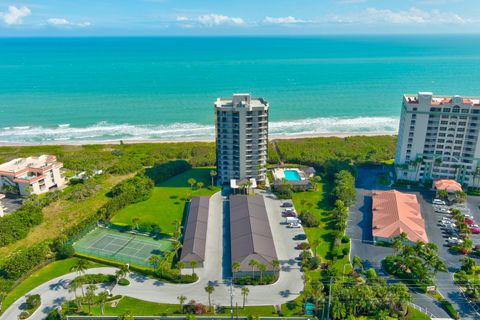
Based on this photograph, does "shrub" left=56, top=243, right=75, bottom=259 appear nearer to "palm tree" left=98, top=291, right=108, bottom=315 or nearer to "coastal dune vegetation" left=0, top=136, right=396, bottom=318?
"coastal dune vegetation" left=0, top=136, right=396, bottom=318

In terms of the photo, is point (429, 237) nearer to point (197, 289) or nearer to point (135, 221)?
point (197, 289)

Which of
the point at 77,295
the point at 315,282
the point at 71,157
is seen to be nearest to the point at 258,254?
the point at 315,282

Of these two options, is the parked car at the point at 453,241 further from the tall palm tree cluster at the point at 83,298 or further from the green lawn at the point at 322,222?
the tall palm tree cluster at the point at 83,298

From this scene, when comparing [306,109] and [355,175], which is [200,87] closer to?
[306,109]

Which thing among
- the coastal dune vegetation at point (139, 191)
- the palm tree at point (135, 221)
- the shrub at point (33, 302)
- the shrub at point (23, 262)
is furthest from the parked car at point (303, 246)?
the shrub at point (23, 262)

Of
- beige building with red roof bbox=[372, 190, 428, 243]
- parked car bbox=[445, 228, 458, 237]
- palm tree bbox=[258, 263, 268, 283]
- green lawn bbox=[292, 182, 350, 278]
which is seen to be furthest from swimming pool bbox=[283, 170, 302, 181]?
palm tree bbox=[258, 263, 268, 283]

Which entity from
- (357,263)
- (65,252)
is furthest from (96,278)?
(357,263)
